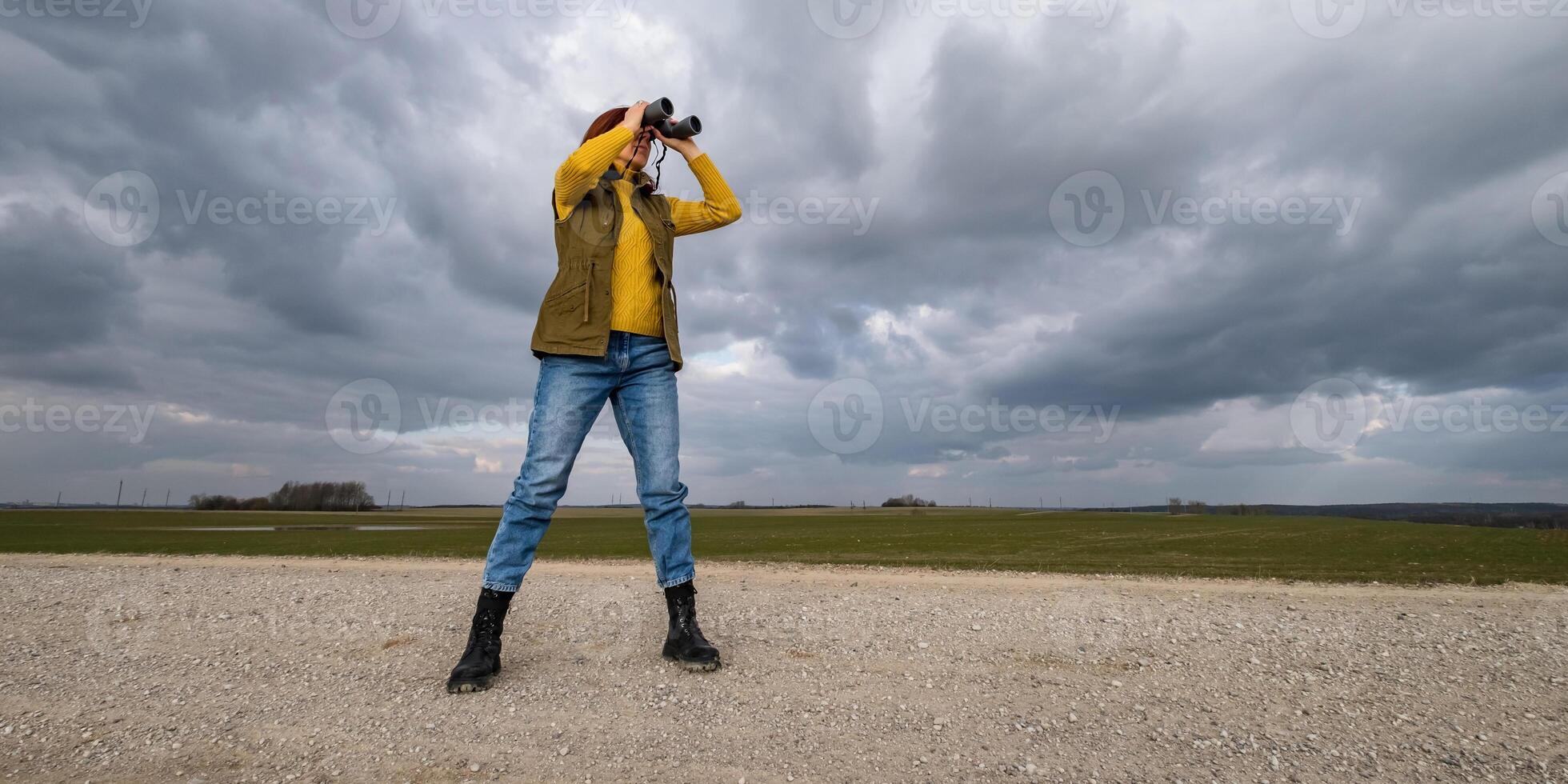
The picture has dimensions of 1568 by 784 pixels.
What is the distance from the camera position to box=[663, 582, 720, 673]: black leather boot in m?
3.66

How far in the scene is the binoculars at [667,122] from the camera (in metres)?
4.01

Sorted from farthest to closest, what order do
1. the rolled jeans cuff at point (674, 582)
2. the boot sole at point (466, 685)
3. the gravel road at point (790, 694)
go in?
the rolled jeans cuff at point (674, 582)
the boot sole at point (466, 685)
the gravel road at point (790, 694)

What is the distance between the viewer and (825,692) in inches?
134

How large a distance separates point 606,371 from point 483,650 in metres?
1.57

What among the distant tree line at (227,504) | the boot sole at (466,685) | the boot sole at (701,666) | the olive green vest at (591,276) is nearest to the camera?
the boot sole at (466,685)

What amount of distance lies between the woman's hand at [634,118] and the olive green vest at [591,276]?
14.8 inches

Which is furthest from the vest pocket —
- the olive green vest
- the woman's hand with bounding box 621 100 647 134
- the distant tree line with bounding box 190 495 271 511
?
the distant tree line with bounding box 190 495 271 511

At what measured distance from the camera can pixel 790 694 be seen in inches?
132

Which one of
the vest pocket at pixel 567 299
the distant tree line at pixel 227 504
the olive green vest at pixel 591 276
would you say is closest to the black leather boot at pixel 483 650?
the olive green vest at pixel 591 276

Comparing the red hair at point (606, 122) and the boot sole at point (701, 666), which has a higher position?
the red hair at point (606, 122)

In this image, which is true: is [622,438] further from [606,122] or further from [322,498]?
[322,498]

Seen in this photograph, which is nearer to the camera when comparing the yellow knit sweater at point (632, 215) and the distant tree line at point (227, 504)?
the yellow knit sweater at point (632, 215)

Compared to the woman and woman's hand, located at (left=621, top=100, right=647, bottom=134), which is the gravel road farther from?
woman's hand, located at (left=621, top=100, right=647, bottom=134)

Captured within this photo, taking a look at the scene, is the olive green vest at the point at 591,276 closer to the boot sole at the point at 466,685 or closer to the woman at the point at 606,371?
the woman at the point at 606,371
